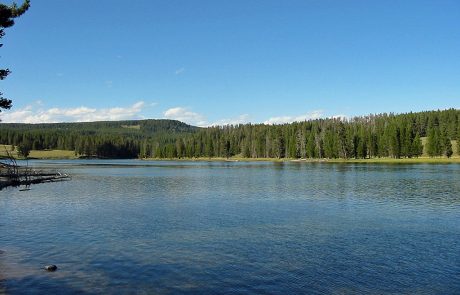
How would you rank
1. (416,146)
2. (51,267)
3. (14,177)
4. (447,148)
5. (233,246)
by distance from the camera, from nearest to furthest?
(51,267) → (233,246) → (14,177) → (447,148) → (416,146)

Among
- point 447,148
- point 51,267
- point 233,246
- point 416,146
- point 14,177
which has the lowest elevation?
point 233,246

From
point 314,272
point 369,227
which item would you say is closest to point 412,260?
point 314,272

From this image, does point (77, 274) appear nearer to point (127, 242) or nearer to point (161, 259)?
point (161, 259)

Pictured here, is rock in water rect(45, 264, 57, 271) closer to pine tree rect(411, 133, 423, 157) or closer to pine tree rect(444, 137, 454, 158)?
pine tree rect(444, 137, 454, 158)

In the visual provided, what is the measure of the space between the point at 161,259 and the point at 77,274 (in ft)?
17.6

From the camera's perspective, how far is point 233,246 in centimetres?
2994

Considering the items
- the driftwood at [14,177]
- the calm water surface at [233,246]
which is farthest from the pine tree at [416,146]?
the driftwood at [14,177]

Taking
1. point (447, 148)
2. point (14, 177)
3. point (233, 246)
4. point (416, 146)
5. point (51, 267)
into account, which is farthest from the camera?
point (416, 146)

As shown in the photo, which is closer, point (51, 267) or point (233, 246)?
point (51, 267)

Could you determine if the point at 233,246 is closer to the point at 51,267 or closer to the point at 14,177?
the point at 51,267

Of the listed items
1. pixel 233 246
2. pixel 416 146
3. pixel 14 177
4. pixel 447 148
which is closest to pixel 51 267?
pixel 233 246

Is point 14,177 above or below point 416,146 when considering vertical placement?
below

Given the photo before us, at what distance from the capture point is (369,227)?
3656 centimetres

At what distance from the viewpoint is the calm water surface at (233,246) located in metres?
21.7
